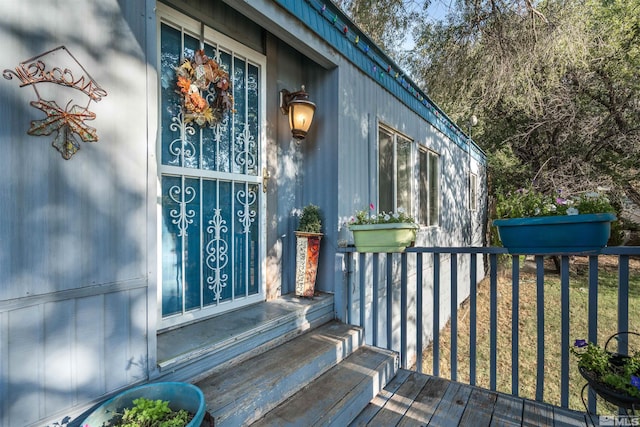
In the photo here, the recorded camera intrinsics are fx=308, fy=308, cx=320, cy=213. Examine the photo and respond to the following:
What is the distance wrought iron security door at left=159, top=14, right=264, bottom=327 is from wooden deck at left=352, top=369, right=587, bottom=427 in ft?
4.19

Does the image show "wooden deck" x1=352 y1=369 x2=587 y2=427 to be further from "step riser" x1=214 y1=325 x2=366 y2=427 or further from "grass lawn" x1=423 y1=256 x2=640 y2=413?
"grass lawn" x1=423 y1=256 x2=640 y2=413

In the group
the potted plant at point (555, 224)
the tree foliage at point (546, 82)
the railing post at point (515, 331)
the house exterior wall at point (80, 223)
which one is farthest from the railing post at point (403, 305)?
the tree foliage at point (546, 82)

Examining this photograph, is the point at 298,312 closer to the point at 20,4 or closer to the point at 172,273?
the point at 172,273

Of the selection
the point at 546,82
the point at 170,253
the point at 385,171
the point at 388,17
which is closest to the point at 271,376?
the point at 170,253

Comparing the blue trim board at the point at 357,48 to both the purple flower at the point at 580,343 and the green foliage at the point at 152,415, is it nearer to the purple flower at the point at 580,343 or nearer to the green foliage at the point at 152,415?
the green foliage at the point at 152,415

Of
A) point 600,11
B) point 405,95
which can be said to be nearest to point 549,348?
point 405,95

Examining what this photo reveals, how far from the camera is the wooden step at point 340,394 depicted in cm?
167

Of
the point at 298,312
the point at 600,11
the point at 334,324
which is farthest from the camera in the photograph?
the point at 600,11

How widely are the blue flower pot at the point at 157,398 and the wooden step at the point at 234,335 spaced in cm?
13

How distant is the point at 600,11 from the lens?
647cm

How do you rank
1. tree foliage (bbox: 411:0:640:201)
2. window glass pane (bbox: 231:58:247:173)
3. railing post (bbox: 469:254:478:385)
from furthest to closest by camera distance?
tree foliage (bbox: 411:0:640:201) → window glass pane (bbox: 231:58:247:173) → railing post (bbox: 469:254:478:385)

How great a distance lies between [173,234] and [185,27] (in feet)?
4.76

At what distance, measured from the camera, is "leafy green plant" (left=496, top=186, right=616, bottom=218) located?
1.62 m

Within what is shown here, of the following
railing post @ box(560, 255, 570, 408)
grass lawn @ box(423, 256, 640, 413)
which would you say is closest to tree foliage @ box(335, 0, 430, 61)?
railing post @ box(560, 255, 570, 408)
